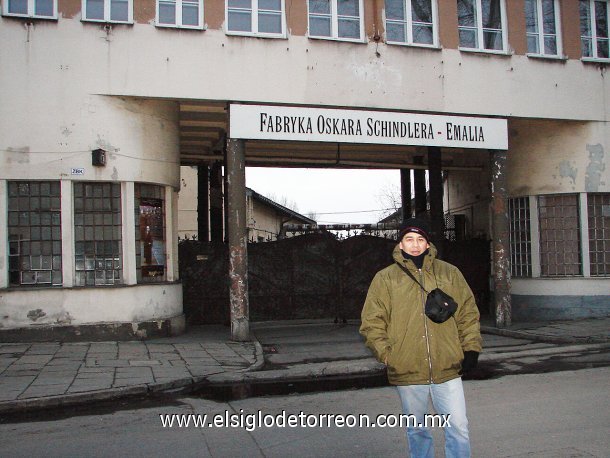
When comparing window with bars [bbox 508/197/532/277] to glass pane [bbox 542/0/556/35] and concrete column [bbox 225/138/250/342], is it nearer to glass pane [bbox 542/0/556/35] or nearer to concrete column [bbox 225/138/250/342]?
glass pane [bbox 542/0/556/35]

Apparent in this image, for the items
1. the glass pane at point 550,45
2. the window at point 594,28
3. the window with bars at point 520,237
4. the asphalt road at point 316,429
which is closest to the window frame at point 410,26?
the glass pane at point 550,45

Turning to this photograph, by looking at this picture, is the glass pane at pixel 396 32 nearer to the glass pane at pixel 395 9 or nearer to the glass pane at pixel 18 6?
the glass pane at pixel 395 9

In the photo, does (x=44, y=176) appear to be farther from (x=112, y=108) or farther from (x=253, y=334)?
(x=253, y=334)

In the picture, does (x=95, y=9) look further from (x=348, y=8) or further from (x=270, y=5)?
(x=348, y=8)

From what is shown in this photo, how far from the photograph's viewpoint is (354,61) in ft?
43.9

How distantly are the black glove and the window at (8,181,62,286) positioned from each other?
969 cm

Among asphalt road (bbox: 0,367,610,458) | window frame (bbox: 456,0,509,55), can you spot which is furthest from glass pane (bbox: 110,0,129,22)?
asphalt road (bbox: 0,367,610,458)

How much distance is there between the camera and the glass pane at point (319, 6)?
13.4 metres

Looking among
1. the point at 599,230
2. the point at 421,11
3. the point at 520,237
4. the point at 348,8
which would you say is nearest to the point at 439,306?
the point at 348,8

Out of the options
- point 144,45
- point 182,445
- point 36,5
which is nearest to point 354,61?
point 144,45

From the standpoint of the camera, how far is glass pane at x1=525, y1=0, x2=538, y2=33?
15016 mm

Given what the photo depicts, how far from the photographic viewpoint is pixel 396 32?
13891mm

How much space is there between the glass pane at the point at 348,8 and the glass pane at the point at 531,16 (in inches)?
173

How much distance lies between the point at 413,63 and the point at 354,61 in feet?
4.54
